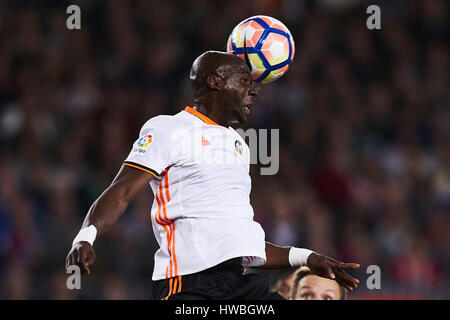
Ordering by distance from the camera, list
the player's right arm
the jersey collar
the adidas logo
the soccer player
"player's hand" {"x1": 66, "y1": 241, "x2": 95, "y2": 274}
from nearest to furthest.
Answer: "player's hand" {"x1": 66, "y1": 241, "x2": 95, "y2": 274}
the player's right arm
the soccer player
the adidas logo
the jersey collar

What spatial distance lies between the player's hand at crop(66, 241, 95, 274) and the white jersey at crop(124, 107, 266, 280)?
1.80 ft

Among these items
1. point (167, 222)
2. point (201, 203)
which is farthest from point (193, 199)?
point (167, 222)

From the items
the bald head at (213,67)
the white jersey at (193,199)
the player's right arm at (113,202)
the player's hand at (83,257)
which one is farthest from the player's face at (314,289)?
the player's hand at (83,257)

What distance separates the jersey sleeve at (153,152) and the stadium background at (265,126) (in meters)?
3.69

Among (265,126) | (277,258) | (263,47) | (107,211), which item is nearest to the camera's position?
(107,211)

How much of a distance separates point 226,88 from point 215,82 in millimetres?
65

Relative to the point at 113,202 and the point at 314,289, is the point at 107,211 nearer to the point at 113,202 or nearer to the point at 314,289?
the point at 113,202

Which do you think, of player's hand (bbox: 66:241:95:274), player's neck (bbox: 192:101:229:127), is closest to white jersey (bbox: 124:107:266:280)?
player's neck (bbox: 192:101:229:127)

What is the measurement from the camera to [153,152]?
374 cm

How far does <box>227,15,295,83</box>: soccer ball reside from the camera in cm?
463

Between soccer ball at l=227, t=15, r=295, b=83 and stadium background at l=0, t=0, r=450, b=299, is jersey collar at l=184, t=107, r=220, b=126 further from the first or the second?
stadium background at l=0, t=0, r=450, b=299

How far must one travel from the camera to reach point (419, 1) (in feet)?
36.3
